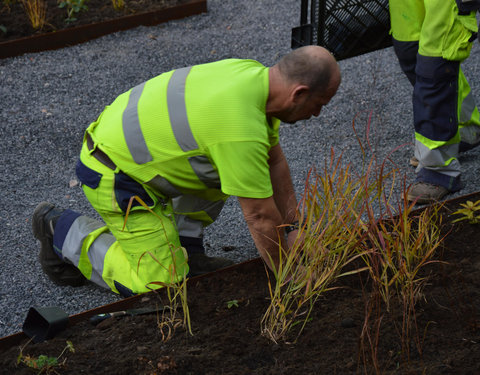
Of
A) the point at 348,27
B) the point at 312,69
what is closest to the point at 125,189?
the point at 312,69

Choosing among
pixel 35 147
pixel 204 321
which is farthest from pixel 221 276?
pixel 35 147

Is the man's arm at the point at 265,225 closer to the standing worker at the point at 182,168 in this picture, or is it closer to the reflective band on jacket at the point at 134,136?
the standing worker at the point at 182,168

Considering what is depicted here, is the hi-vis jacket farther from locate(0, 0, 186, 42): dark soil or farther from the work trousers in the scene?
locate(0, 0, 186, 42): dark soil

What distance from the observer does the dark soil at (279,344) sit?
223cm

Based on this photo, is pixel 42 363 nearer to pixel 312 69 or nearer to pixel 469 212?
pixel 312 69

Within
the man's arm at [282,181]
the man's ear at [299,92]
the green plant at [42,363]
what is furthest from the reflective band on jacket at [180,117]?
the green plant at [42,363]

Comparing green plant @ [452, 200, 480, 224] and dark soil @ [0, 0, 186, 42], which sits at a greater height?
green plant @ [452, 200, 480, 224]

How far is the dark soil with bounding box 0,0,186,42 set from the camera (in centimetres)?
557

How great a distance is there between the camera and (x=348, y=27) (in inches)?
160

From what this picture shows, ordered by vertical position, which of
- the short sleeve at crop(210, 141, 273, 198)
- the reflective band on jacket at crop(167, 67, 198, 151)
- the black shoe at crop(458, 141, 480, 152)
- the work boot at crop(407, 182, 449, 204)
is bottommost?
the work boot at crop(407, 182, 449, 204)

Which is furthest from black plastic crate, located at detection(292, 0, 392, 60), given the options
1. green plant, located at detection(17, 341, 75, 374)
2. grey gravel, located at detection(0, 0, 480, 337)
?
green plant, located at detection(17, 341, 75, 374)

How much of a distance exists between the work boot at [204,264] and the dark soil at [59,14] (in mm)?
3219

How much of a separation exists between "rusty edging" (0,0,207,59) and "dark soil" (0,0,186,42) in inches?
4.5

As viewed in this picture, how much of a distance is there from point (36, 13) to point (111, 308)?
3.49 metres
